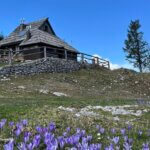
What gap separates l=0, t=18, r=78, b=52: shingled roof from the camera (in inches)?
2040

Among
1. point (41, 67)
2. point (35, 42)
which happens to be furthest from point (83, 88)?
point (35, 42)

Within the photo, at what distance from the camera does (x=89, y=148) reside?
173 inches

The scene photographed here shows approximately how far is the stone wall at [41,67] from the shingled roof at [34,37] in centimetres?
840

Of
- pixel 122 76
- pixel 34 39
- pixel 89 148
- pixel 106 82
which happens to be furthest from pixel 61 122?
pixel 34 39

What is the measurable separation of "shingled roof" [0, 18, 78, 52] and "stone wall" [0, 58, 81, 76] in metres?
8.40

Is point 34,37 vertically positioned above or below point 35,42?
above

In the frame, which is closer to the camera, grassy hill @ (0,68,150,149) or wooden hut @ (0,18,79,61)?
grassy hill @ (0,68,150,149)

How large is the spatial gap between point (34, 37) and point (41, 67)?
47.4 ft

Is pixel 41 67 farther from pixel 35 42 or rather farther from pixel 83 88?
pixel 35 42

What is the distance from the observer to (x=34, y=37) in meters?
52.2

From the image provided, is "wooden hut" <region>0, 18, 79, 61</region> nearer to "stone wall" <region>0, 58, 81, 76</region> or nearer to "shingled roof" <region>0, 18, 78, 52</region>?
"shingled roof" <region>0, 18, 78, 52</region>

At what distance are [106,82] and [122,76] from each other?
17.7ft

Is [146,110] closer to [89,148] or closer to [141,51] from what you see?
[89,148]

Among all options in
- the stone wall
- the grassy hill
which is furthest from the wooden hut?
the grassy hill
